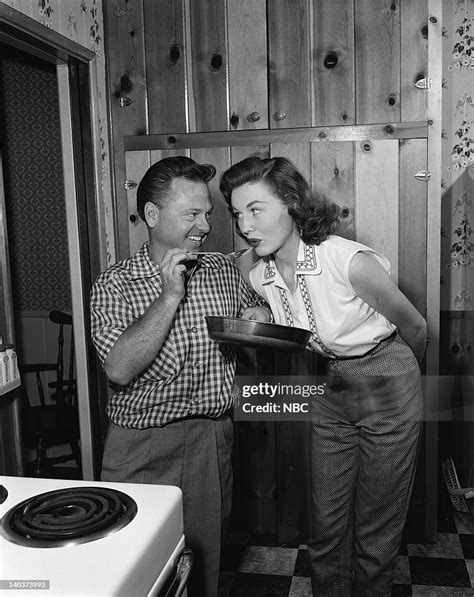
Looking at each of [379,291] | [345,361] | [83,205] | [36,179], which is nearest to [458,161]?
[379,291]

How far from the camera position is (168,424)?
145 centimetres

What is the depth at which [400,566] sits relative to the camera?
1911 mm

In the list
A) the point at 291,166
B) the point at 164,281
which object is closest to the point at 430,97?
the point at 291,166

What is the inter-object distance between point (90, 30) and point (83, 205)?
476 mm

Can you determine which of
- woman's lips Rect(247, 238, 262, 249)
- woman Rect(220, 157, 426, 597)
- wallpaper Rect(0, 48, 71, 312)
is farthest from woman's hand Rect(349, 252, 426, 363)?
wallpaper Rect(0, 48, 71, 312)

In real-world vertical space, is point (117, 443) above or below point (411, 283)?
below

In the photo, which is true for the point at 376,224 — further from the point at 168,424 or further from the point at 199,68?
the point at 168,424

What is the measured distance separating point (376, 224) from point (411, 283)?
195 mm

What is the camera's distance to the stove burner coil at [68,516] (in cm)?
84

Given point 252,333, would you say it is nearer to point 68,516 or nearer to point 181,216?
point 181,216

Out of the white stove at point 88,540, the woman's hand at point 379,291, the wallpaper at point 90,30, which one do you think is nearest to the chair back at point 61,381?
the wallpaper at point 90,30

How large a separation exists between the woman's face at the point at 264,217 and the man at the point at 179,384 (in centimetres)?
14

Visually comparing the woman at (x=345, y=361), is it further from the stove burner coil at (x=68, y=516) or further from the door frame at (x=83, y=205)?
the stove burner coil at (x=68, y=516)

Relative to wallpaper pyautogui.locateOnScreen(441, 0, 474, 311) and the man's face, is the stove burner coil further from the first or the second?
wallpaper pyautogui.locateOnScreen(441, 0, 474, 311)
